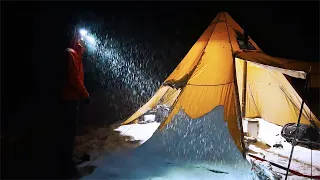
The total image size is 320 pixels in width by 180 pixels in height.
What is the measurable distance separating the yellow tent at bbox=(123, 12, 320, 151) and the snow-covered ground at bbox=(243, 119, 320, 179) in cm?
32

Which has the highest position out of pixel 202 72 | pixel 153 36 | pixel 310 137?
pixel 153 36

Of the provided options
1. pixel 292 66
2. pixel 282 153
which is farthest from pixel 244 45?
pixel 282 153

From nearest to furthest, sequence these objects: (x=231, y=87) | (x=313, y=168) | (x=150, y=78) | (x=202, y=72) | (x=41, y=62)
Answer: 1. (x=41, y=62)
2. (x=313, y=168)
3. (x=231, y=87)
4. (x=202, y=72)
5. (x=150, y=78)

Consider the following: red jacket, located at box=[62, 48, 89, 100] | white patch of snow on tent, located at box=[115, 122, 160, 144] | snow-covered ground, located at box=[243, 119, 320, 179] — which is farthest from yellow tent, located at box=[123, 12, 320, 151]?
red jacket, located at box=[62, 48, 89, 100]

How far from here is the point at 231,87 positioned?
4.61 m

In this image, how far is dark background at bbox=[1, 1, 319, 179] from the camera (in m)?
2.77

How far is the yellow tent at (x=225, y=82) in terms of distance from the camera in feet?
14.2

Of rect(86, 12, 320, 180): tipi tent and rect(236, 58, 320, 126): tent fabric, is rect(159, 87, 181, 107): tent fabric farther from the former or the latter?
rect(236, 58, 320, 126): tent fabric

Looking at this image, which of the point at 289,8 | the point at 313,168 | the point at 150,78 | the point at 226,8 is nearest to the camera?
the point at 313,168

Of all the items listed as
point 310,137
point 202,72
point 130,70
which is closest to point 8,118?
point 202,72

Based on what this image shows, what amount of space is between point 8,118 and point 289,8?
9633 millimetres

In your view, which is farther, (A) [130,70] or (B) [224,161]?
(A) [130,70]

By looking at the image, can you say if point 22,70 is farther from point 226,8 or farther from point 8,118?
point 226,8

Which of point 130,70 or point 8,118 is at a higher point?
point 130,70
